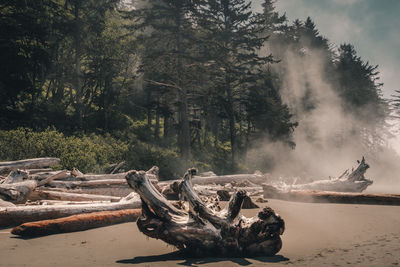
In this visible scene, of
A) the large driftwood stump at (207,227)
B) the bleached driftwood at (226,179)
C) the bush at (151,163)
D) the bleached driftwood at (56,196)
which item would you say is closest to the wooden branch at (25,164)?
the bleached driftwood at (56,196)

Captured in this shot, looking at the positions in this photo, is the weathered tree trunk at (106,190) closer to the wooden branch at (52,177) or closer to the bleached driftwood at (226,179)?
the wooden branch at (52,177)

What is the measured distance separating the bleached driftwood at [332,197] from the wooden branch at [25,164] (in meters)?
8.95

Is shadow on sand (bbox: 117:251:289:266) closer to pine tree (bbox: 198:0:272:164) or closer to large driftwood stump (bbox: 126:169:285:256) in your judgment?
large driftwood stump (bbox: 126:169:285:256)

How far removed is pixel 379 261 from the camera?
404 cm

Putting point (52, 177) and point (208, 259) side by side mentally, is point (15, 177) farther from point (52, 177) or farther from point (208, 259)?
point (208, 259)

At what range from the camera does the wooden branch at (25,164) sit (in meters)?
11.1

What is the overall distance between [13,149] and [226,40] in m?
22.3

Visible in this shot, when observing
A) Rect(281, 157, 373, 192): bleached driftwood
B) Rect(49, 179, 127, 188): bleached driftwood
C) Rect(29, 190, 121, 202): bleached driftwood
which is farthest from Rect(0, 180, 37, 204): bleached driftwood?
Rect(281, 157, 373, 192): bleached driftwood

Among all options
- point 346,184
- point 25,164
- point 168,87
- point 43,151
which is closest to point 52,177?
point 25,164

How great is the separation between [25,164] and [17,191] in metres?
4.20

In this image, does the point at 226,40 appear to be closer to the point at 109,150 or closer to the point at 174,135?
the point at 174,135

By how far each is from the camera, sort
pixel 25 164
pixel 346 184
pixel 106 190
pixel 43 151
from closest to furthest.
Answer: pixel 106 190 < pixel 25 164 < pixel 346 184 < pixel 43 151

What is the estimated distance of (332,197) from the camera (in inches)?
414

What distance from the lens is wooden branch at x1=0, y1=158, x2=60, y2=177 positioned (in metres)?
11.1
